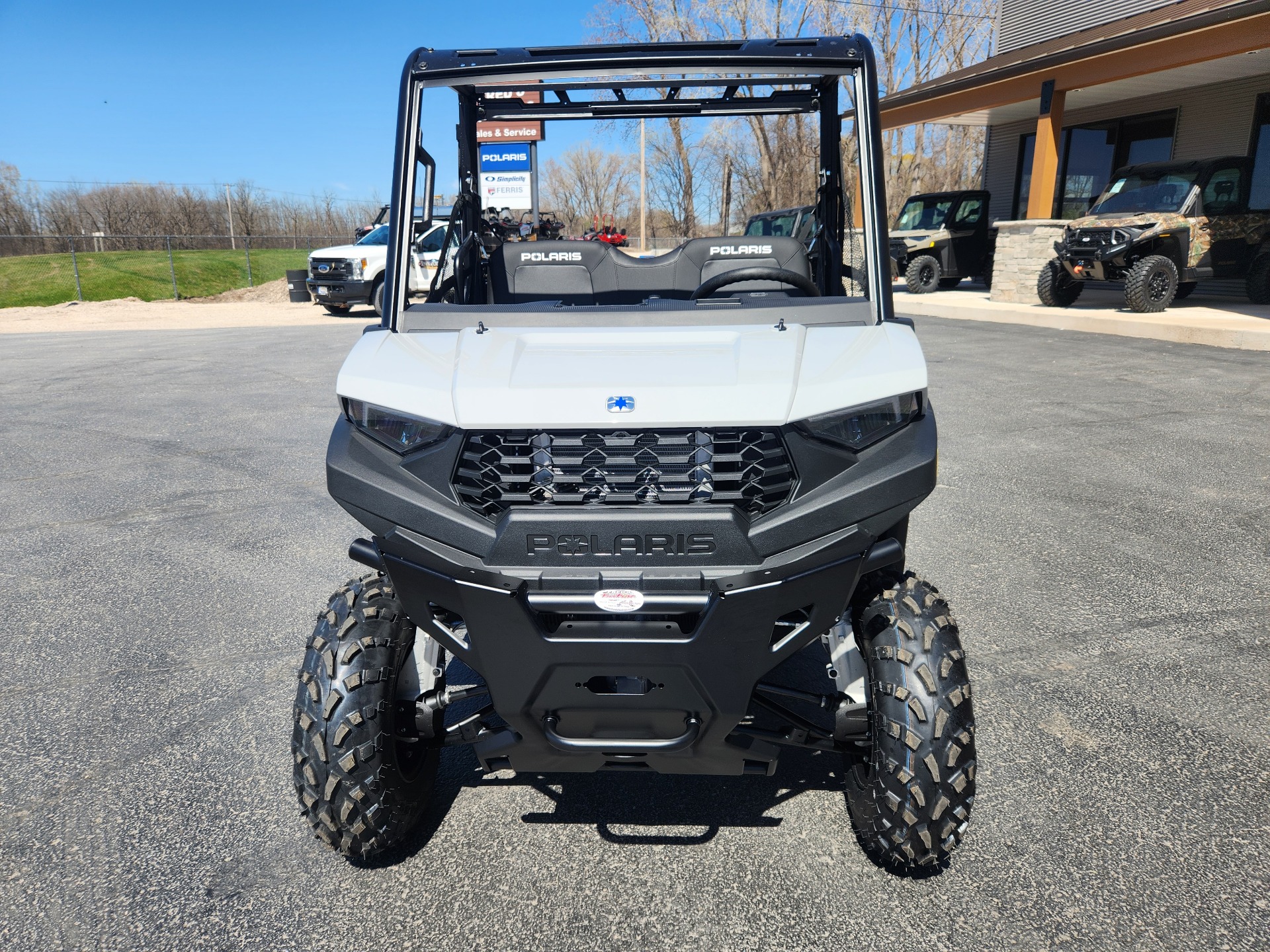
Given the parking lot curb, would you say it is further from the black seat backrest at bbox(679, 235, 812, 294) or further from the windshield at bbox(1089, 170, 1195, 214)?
the black seat backrest at bbox(679, 235, 812, 294)

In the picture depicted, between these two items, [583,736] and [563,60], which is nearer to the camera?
[583,736]

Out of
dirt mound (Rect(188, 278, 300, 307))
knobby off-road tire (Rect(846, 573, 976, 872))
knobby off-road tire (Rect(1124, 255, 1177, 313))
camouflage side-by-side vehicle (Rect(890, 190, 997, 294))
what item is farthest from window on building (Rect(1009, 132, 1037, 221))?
knobby off-road tire (Rect(846, 573, 976, 872))

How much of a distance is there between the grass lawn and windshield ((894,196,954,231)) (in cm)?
2049

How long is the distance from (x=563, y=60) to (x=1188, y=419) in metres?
6.74

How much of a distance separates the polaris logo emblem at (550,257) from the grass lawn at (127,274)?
25191 mm

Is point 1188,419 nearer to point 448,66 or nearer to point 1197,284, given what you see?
point 448,66

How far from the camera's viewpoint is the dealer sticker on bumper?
1.89 m

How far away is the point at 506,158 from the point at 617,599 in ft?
64.8

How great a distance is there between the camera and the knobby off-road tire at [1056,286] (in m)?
14.3

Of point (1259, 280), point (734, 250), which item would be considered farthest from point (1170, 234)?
point (734, 250)

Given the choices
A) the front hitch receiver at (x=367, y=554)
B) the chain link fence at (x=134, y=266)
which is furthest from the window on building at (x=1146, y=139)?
the chain link fence at (x=134, y=266)

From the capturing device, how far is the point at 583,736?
6.78 feet

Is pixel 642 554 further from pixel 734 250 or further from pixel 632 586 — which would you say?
pixel 734 250

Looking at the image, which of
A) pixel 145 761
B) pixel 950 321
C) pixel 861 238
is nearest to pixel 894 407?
pixel 861 238
